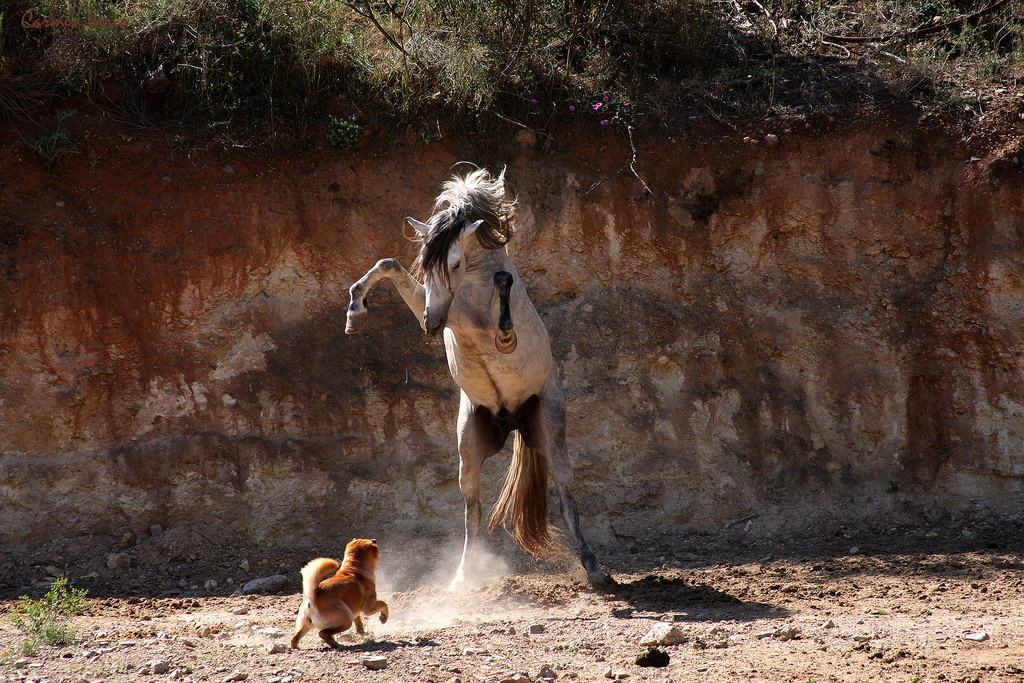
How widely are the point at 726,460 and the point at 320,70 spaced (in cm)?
535

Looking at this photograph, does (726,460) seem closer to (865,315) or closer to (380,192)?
(865,315)

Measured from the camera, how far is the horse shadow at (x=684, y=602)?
4.10 m

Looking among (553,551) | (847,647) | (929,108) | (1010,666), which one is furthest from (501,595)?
(929,108)

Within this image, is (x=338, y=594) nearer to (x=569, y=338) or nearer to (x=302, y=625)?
(x=302, y=625)

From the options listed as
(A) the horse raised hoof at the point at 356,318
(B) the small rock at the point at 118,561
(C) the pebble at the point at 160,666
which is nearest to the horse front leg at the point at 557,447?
(A) the horse raised hoof at the point at 356,318

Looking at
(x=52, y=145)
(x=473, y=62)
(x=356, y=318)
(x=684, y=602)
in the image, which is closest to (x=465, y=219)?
(x=356, y=318)

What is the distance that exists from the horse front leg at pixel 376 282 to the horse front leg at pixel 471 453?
2.49 feet

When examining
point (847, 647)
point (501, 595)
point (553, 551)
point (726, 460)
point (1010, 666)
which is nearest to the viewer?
point (1010, 666)

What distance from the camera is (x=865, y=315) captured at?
21.9 feet

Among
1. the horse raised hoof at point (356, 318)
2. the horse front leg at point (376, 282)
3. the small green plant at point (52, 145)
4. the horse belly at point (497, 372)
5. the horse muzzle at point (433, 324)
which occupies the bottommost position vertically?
the horse belly at point (497, 372)

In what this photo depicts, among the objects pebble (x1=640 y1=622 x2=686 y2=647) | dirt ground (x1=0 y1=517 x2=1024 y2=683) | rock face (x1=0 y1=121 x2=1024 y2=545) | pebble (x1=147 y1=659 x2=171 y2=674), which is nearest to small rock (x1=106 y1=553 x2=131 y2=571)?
dirt ground (x1=0 y1=517 x2=1024 y2=683)

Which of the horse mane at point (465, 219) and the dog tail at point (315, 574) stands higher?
the horse mane at point (465, 219)

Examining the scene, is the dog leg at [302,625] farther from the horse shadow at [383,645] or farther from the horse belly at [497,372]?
the horse belly at [497,372]

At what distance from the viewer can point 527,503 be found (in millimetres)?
5137
